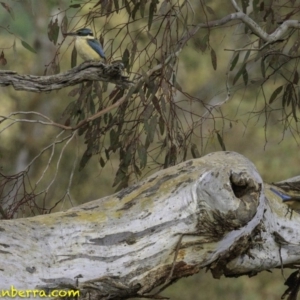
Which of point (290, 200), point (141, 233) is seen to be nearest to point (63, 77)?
point (141, 233)

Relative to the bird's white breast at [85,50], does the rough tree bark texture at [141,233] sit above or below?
below

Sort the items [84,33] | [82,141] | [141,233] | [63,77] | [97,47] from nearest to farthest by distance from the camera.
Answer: [141,233] → [63,77] → [97,47] → [84,33] → [82,141]

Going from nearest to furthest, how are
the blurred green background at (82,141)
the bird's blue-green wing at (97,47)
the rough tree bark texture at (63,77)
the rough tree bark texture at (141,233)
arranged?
the rough tree bark texture at (141,233)
the rough tree bark texture at (63,77)
the bird's blue-green wing at (97,47)
the blurred green background at (82,141)

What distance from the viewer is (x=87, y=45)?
317 cm

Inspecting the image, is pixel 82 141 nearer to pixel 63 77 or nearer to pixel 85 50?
pixel 85 50

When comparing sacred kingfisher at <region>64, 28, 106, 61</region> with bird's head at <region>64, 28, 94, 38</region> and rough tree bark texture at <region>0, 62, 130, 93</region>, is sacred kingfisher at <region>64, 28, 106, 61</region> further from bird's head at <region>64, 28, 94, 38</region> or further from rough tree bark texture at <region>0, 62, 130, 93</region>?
rough tree bark texture at <region>0, 62, 130, 93</region>

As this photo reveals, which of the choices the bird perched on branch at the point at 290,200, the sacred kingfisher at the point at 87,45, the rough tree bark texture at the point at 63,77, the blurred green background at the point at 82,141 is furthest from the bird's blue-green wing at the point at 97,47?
the blurred green background at the point at 82,141

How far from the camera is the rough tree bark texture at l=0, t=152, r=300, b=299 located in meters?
1.92

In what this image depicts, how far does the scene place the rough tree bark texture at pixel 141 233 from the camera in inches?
75.4

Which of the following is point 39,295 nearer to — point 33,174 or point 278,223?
point 278,223

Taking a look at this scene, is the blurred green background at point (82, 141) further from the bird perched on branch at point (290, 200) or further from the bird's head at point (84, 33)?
the bird perched on branch at point (290, 200)

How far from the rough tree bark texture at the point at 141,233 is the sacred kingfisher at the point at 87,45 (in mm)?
1092

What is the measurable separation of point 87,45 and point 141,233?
1341 mm

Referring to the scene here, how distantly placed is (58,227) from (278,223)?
674mm
